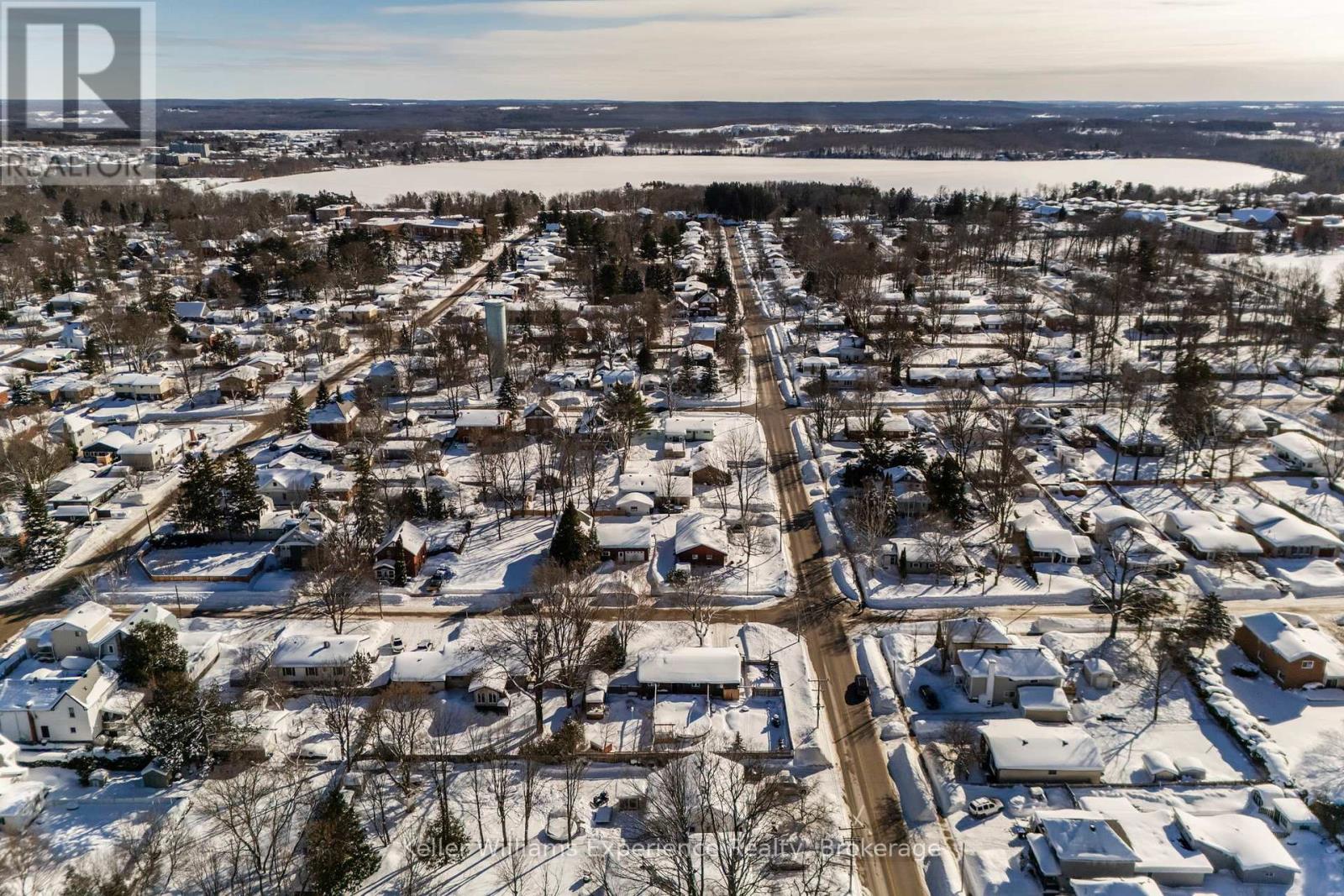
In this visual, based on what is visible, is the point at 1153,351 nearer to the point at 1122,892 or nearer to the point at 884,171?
the point at 1122,892

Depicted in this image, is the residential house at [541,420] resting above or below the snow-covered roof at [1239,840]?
above

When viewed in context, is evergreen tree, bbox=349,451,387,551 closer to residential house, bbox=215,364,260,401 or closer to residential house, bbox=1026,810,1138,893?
residential house, bbox=215,364,260,401

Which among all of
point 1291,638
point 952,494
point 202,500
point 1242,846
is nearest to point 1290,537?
point 1291,638

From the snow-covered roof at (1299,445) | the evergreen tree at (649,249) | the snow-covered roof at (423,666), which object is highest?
the evergreen tree at (649,249)

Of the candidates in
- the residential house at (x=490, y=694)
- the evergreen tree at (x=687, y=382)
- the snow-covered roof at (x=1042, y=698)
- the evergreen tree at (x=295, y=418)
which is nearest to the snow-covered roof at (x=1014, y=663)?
the snow-covered roof at (x=1042, y=698)

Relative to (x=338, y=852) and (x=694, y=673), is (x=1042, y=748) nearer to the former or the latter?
(x=694, y=673)

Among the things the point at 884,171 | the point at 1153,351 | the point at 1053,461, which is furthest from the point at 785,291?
the point at 884,171

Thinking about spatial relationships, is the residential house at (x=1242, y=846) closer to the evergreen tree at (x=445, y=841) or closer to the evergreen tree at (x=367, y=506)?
the evergreen tree at (x=445, y=841)
